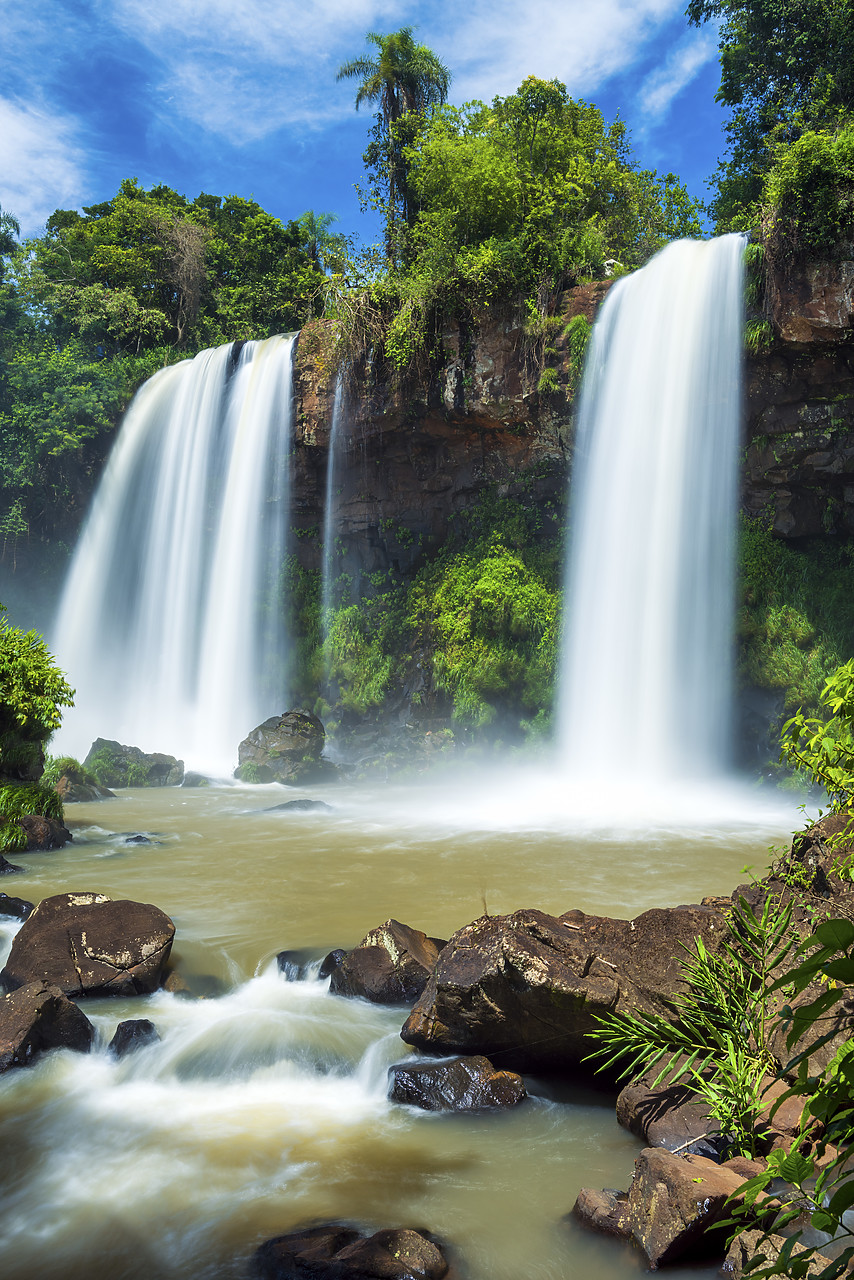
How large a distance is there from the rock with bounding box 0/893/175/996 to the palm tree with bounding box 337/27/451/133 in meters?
26.0

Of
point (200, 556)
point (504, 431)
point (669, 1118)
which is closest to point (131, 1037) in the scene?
point (669, 1118)

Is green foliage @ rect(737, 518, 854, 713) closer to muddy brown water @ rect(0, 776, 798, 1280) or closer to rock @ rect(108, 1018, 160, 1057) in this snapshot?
muddy brown water @ rect(0, 776, 798, 1280)

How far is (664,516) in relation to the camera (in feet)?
51.7

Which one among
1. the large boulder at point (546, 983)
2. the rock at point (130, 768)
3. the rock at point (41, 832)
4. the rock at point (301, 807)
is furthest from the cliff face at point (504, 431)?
the rock at point (41, 832)

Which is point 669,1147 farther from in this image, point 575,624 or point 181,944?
point 575,624

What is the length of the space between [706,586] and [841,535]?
8.74 feet

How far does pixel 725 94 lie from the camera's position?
63.4 ft

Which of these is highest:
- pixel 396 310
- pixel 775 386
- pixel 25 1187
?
pixel 396 310

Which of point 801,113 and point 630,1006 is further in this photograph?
point 801,113

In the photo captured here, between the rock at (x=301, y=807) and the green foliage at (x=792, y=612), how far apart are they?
827cm

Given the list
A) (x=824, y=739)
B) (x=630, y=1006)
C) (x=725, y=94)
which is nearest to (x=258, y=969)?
(x=630, y=1006)

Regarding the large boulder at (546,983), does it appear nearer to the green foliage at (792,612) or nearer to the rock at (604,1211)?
the rock at (604,1211)

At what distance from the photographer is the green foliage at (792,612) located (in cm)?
1470

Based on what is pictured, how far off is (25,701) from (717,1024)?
9.14m
